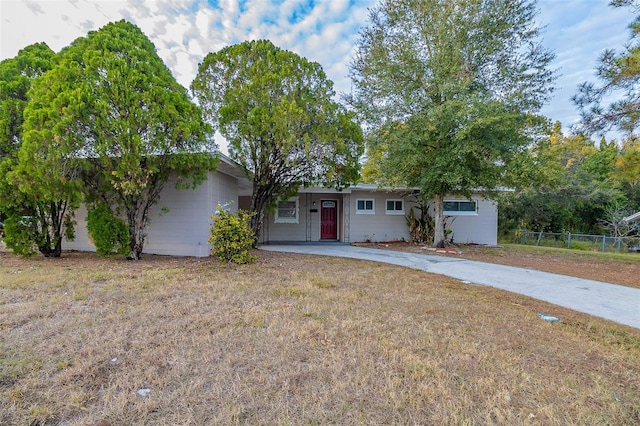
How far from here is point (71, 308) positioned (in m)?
4.15

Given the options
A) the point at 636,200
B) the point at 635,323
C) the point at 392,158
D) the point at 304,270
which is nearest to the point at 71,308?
the point at 304,270

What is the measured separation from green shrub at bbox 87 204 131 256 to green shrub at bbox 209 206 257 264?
8.06 ft

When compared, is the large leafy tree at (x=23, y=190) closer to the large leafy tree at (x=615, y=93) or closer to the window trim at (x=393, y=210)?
the window trim at (x=393, y=210)

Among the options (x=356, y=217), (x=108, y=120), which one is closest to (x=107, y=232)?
(x=108, y=120)

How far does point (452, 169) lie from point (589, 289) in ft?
18.0

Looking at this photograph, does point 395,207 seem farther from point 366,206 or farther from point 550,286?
point 550,286

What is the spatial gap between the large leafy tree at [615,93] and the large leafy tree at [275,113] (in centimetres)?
560

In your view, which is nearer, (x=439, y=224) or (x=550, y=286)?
(x=550, y=286)

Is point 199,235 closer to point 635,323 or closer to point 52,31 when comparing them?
point 52,31

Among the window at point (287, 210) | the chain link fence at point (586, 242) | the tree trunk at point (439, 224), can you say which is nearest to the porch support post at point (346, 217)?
the window at point (287, 210)

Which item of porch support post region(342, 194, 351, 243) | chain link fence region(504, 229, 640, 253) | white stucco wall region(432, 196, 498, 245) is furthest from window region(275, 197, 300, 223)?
chain link fence region(504, 229, 640, 253)

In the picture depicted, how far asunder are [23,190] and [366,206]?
11.3 m

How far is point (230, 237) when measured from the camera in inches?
299

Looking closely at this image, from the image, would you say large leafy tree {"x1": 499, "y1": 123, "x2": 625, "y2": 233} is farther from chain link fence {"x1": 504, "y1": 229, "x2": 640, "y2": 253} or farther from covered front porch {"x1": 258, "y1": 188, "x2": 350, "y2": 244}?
covered front porch {"x1": 258, "y1": 188, "x2": 350, "y2": 244}
